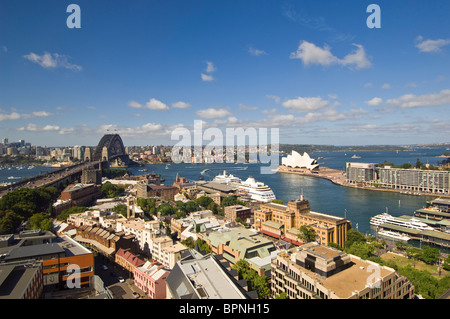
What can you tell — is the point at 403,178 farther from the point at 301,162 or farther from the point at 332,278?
the point at 332,278

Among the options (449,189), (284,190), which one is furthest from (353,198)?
(449,189)

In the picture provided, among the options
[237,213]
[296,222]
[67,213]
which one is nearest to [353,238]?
[296,222]

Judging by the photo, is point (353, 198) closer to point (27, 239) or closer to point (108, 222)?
point (108, 222)

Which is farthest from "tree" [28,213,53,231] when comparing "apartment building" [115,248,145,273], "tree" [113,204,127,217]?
"apartment building" [115,248,145,273]

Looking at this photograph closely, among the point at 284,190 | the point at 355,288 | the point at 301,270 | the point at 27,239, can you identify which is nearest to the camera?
the point at 355,288

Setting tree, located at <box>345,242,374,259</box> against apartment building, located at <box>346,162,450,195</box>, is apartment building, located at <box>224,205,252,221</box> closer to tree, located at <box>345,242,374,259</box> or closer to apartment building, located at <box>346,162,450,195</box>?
tree, located at <box>345,242,374,259</box>
